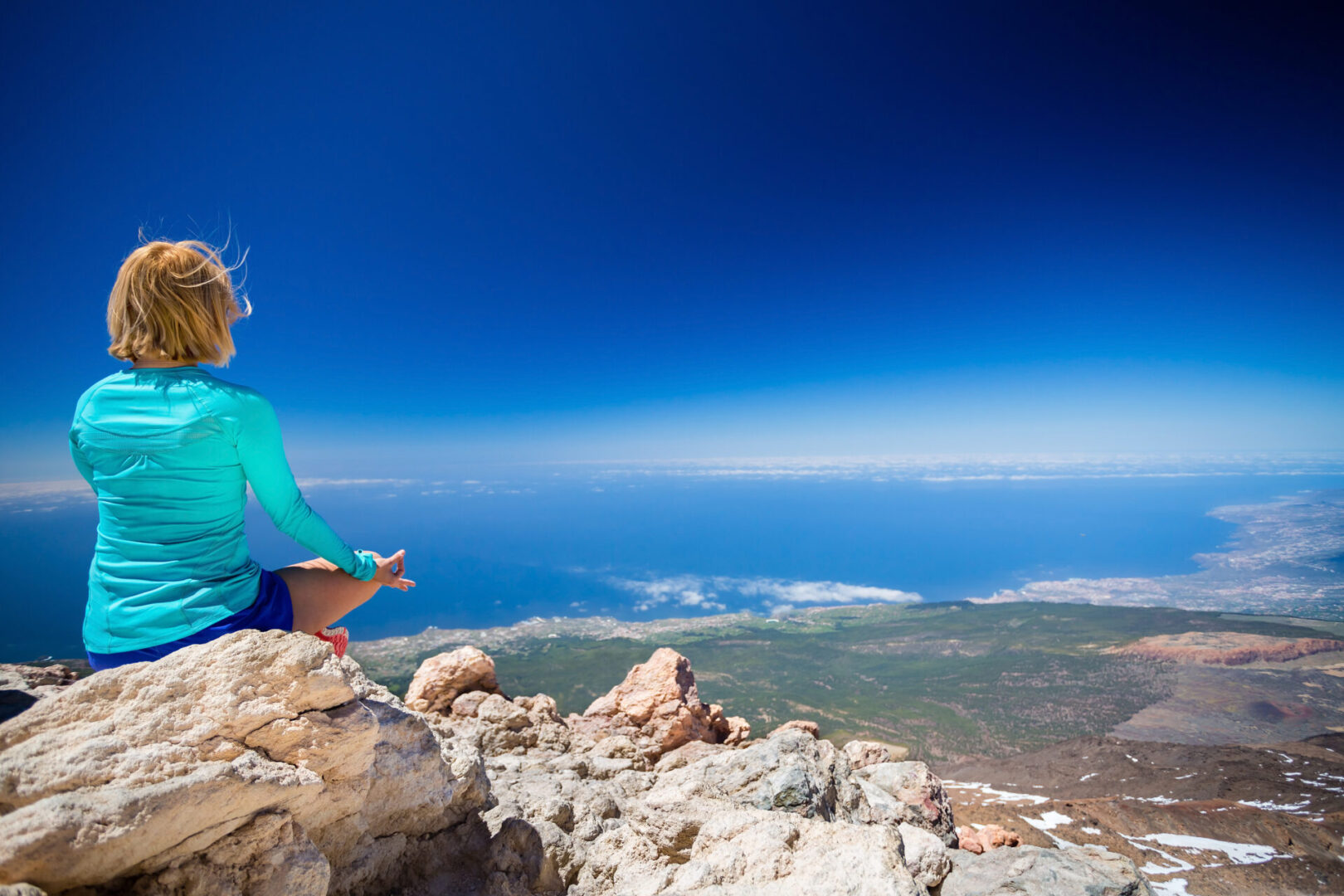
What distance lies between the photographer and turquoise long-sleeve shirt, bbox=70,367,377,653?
2797 mm

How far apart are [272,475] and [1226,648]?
173006 mm

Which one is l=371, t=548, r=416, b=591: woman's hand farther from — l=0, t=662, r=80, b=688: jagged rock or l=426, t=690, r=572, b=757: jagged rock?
l=0, t=662, r=80, b=688: jagged rock

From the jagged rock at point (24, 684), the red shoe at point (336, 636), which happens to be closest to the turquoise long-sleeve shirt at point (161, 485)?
the red shoe at point (336, 636)

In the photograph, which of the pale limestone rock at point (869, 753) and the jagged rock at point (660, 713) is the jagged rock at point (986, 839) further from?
the jagged rock at point (660, 713)

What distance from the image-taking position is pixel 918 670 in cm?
12125

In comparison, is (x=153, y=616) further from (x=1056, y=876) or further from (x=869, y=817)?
(x=1056, y=876)

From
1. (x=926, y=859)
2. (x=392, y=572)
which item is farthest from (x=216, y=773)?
(x=926, y=859)

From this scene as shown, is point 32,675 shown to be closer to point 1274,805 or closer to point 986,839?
point 986,839

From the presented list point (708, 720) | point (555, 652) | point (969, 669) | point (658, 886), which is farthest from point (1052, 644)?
point (658, 886)

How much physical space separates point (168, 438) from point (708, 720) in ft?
45.0

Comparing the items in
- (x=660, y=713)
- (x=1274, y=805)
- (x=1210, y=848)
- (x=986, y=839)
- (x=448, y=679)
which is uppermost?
(x=448, y=679)

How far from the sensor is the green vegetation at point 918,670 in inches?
3462

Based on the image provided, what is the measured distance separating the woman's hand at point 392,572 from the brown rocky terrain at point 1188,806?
2380 cm

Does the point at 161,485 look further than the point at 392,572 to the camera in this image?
No
